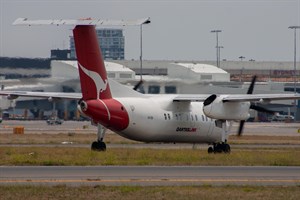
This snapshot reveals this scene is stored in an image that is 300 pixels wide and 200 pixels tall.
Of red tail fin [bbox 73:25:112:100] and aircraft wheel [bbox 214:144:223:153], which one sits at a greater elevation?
A: red tail fin [bbox 73:25:112:100]

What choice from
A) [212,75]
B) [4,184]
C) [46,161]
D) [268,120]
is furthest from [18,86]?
[268,120]

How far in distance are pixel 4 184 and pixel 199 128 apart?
946 inches

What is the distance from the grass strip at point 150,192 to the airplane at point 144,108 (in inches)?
668

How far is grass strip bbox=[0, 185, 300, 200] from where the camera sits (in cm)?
2509

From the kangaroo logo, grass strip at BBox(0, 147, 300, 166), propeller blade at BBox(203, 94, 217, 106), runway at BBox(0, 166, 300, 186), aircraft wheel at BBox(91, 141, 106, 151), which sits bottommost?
aircraft wheel at BBox(91, 141, 106, 151)

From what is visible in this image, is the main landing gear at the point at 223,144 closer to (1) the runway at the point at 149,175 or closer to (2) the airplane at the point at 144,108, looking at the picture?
(2) the airplane at the point at 144,108

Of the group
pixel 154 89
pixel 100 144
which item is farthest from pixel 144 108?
pixel 154 89

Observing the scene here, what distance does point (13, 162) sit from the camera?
36688 mm

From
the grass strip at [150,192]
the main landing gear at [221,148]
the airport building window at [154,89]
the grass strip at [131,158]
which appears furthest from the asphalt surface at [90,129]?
the grass strip at [150,192]

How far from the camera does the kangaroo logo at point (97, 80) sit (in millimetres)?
43625

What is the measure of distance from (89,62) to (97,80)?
0.96m

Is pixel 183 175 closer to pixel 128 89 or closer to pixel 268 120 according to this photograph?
pixel 128 89

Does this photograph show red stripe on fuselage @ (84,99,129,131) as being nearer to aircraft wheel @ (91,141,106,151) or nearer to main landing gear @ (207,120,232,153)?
aircraft wheel @ (91,141,106,151)

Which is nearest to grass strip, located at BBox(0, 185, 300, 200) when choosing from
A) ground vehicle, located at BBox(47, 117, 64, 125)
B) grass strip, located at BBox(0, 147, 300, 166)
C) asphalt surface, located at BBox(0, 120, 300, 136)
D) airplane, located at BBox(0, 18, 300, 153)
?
grass strip, located at BBox(0, 147, 300, 166)
